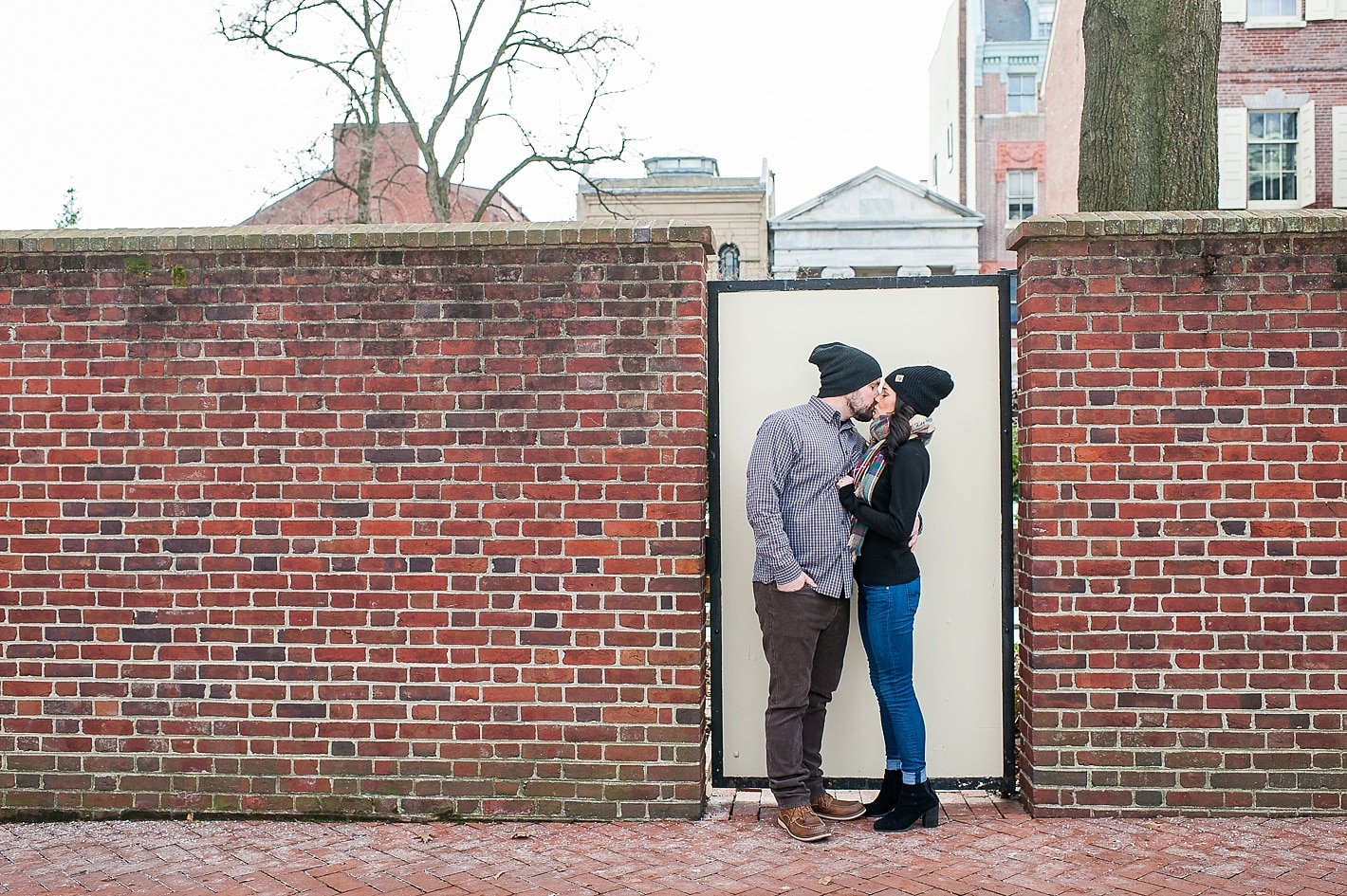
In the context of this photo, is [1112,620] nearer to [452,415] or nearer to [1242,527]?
[1242,527]

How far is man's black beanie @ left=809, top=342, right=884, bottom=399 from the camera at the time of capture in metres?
4.91


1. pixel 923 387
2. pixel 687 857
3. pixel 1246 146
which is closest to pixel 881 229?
pixel 1246 146

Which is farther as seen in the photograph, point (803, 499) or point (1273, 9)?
point (1273, 9)

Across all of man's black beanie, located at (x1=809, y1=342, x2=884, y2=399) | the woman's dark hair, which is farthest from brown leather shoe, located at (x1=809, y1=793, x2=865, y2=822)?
man's black beanie, located at (x1=809, y1=342, x2=884, y2=399)

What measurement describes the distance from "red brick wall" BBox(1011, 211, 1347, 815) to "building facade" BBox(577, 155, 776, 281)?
915 inches

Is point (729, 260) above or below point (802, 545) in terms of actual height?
above

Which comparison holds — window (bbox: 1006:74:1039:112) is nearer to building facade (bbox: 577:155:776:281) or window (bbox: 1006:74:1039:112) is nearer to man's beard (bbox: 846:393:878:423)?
building facade (bbox: 577:155:776:281)

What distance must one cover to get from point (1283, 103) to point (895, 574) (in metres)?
23.3

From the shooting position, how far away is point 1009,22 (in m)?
43.8

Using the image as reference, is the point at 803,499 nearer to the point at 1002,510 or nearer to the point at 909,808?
the point at 1002,510

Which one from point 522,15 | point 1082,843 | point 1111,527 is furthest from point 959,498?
point 522,15

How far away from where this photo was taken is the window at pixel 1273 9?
23891mm

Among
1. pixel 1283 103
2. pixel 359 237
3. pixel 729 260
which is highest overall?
pixel 1283 103

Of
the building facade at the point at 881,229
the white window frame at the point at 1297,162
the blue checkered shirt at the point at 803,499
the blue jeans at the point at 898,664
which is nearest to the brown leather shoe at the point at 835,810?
the blue jeans at the point at 898,664
